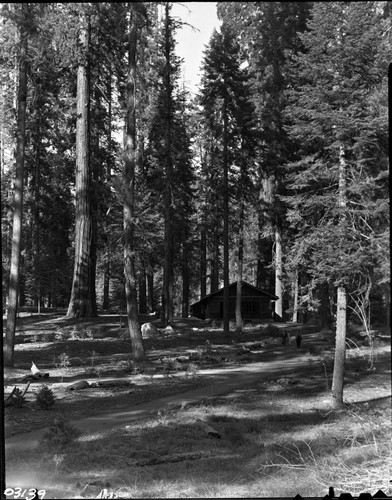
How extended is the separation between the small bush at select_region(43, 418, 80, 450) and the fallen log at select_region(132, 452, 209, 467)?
3.29ft

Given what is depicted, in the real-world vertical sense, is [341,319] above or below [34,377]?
above

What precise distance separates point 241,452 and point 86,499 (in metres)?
4.99

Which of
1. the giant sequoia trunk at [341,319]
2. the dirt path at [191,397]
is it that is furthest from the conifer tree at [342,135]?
the dirt path at [191,397]

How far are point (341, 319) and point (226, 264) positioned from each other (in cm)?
1364

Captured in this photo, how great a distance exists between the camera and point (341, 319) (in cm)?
1049

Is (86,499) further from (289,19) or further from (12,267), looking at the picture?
(12,267)

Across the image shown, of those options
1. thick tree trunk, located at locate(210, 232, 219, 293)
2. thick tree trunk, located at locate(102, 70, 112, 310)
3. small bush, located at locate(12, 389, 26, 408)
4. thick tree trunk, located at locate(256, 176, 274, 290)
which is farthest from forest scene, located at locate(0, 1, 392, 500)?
thick tree trunk, located at locate(210, 232, 219, 293)

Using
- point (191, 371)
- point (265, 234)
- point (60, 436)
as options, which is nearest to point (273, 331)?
point (265, 234)

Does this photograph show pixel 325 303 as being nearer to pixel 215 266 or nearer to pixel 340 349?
pixel 340 349

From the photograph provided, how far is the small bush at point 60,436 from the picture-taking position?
6152 mm

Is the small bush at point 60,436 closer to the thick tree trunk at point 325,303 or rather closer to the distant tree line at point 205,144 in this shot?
the distant tree line at point 205,144

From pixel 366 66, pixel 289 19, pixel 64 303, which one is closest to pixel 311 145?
pixel 366 66

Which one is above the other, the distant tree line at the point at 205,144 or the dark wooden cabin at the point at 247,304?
the distant tree line at the point at 205,144

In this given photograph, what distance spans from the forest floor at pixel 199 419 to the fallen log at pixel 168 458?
0.10 ft
